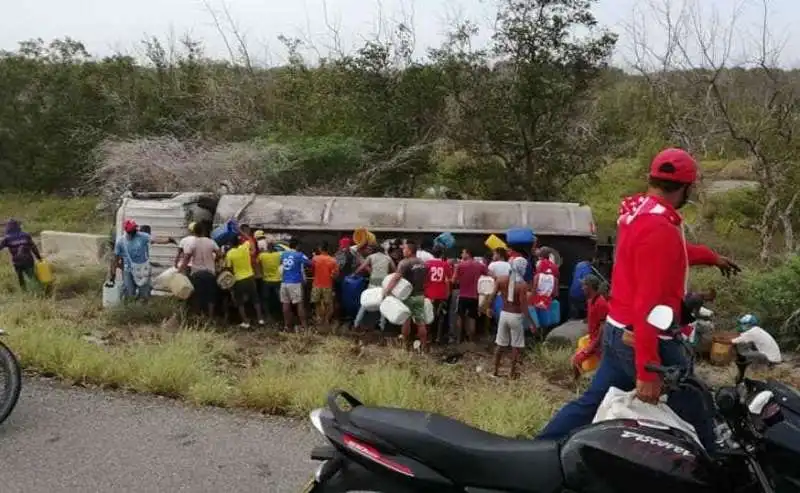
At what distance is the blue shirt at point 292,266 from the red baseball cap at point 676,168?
8.51 metres

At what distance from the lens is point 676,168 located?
3.79 m

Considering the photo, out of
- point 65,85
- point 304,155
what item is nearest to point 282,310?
point 304,155

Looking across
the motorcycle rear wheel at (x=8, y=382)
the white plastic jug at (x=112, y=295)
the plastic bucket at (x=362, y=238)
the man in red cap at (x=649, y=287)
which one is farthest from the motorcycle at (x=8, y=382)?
the plastic bucket at (x=362, y=238)

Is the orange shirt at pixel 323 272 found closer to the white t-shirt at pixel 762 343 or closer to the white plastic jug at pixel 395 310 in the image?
the white plastic jug at pixel 395 310

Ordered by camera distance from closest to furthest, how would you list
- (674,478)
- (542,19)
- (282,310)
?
(674,478)
(282,310)
(542,19)

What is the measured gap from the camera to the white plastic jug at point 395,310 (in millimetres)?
11055

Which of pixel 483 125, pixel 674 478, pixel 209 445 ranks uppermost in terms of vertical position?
pixel 483 125

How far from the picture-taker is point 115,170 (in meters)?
19.4

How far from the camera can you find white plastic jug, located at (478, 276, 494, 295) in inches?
443

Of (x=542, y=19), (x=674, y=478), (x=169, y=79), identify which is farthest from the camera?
(x=169, y=79)

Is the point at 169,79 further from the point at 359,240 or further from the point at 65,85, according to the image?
the point at 359,240

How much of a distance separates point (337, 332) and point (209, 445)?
6.49 metres

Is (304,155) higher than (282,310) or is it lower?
higher

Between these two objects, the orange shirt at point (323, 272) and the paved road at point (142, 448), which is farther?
the orange shirt at point (323, 272)
